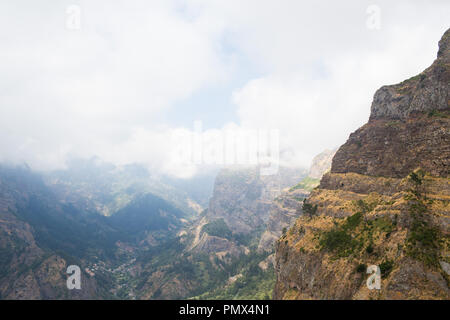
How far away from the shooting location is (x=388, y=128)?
274 ft

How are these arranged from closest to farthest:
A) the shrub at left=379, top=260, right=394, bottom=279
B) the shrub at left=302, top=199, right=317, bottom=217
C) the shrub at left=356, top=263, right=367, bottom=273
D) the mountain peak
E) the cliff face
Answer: the cliff face → the shrub at left=379, top=260, right=394, bottom=279 → the shrub at left=356, top=263, right=367, bottom=273 → the mountain peak → the shrub at left=302, top=199, right=317, bottom=217

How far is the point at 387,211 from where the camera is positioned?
62.4 meters

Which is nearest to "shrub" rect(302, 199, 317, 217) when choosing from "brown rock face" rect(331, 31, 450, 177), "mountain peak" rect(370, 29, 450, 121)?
"brown rock face" rect(331, 31, 450, 177)

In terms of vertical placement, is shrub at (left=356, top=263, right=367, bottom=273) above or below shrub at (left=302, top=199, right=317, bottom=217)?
below

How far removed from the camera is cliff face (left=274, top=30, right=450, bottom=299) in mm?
49281

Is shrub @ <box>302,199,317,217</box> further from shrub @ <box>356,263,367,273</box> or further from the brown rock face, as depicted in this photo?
shrub @ <box>356,263,367,273</box>

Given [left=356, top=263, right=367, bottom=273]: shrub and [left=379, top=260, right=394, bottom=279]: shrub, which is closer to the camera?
[left=379, top=260, right=394, bottom=279]: shrub

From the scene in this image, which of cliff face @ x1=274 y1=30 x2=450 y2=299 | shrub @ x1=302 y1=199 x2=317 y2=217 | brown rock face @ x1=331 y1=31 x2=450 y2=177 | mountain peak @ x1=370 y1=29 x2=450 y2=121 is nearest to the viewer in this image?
cliff face @ x1=274 y1=30 x2=450 y2=299

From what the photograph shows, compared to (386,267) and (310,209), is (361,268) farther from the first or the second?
(310,209)

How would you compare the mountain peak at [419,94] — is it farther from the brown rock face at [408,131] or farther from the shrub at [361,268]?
the shrub at [361,268]

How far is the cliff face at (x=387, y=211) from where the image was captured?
162ft

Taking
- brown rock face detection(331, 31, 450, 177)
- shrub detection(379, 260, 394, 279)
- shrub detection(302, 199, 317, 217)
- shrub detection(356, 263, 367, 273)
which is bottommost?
shrub detection(356, 263, 367, 273)

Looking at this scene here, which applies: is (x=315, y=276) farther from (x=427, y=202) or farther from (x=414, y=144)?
(x=414, y=144)

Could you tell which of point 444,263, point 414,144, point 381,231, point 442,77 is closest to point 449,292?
point 444,263
